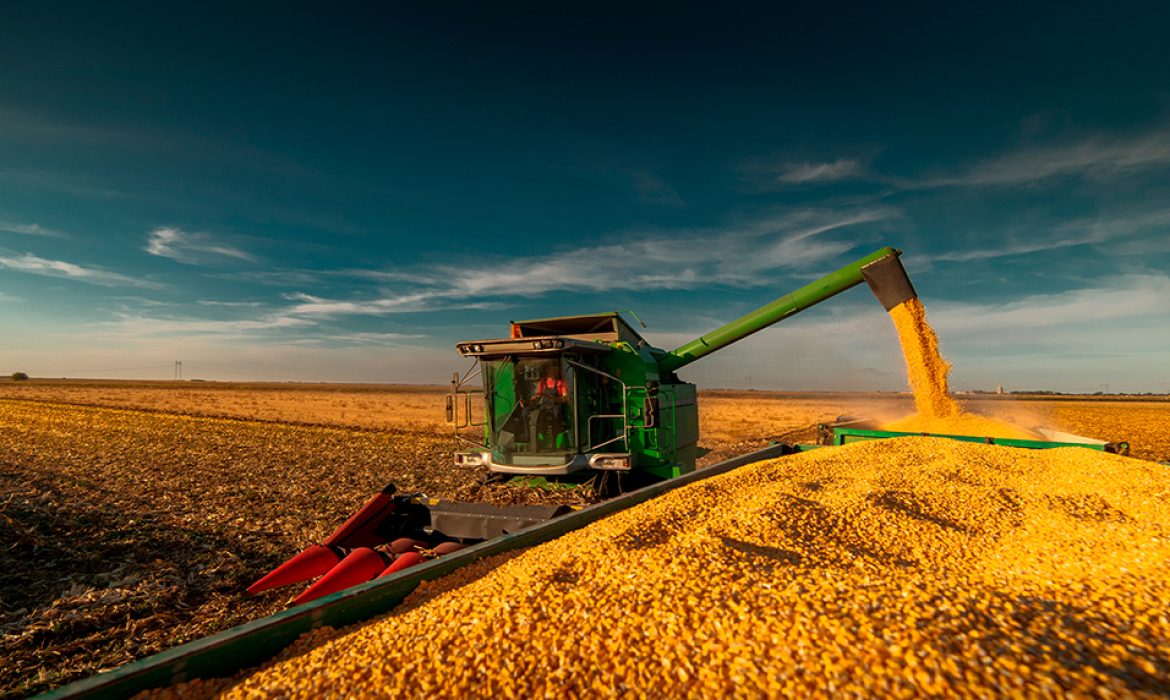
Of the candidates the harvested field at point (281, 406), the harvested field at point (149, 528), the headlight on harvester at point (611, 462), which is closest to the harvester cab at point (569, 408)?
the headlight on harvester at point (611, 462)

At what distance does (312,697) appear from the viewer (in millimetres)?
2014

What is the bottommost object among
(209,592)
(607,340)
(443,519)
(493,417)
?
(209,592)

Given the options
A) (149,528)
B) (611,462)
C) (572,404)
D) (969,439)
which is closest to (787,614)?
(611,462)

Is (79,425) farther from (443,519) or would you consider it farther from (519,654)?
(519,654)

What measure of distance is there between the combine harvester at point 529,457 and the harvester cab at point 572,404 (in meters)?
0.02

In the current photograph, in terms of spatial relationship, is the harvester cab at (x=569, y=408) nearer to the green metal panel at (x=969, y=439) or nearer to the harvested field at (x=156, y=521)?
the harvested field at (x=156, y=521)

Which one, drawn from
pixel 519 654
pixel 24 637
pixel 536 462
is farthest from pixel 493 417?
pixel 519 654

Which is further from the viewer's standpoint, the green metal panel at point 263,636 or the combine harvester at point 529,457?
the combine harvester at point 529,457

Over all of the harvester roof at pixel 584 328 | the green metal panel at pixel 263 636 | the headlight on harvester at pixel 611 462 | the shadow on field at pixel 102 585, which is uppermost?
the harvester roof at pixel 584 328

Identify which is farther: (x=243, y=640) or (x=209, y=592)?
(x=209, y=592)

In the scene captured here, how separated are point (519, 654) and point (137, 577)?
5662 mm

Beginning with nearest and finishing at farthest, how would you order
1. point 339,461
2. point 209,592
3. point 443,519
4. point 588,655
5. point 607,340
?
point 588,655 < point 443,519 < point 209,592 < point 607,340 < point 339,461

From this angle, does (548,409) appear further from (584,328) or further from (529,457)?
(584,328)

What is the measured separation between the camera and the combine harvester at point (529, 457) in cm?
238
